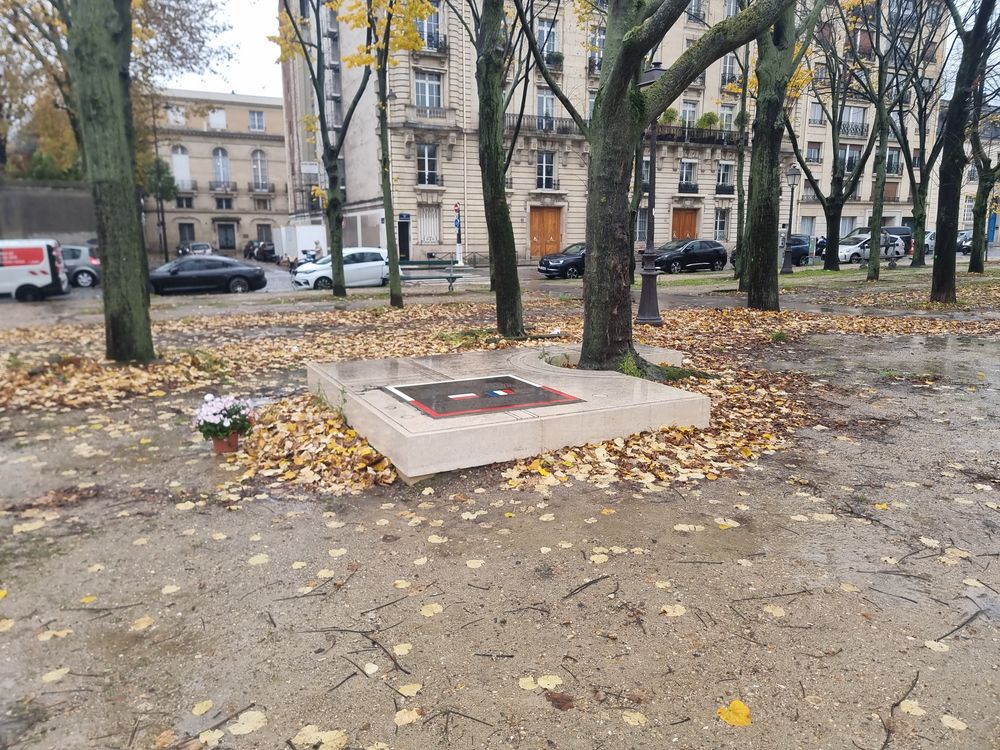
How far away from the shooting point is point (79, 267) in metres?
26.8

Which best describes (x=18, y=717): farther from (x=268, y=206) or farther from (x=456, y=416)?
(x=268, y=206)

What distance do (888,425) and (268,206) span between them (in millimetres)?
67717

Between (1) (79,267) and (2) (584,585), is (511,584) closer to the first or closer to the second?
(2) (584,585)

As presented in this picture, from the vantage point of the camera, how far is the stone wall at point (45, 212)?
3183 centimetres

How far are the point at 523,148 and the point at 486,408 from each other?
39.4 meters

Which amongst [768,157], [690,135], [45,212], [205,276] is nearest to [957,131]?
[768,157]

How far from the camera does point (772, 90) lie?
1351 cm

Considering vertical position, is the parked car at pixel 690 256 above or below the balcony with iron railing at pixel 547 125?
below

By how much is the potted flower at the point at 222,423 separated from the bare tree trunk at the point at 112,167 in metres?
4.03

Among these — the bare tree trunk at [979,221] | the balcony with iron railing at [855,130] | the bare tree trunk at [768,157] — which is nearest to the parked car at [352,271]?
the bare tree trunk at [768,157]

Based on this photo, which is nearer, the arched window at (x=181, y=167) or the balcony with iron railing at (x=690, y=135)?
the balcony with iron railing at (x=690, y=135)

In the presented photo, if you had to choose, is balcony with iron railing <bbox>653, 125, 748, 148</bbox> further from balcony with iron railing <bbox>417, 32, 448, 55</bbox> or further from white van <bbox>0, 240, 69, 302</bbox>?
white van <bbox>0, 240, 69, 302</bbox>

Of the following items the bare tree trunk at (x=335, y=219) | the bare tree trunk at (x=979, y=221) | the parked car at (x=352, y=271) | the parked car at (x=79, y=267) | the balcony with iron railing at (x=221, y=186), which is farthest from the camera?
the balcony with iron railing at (x=221, y=186)

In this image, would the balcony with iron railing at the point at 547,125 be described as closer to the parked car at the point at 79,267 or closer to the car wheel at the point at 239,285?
the car wheel at the point at 239,285
